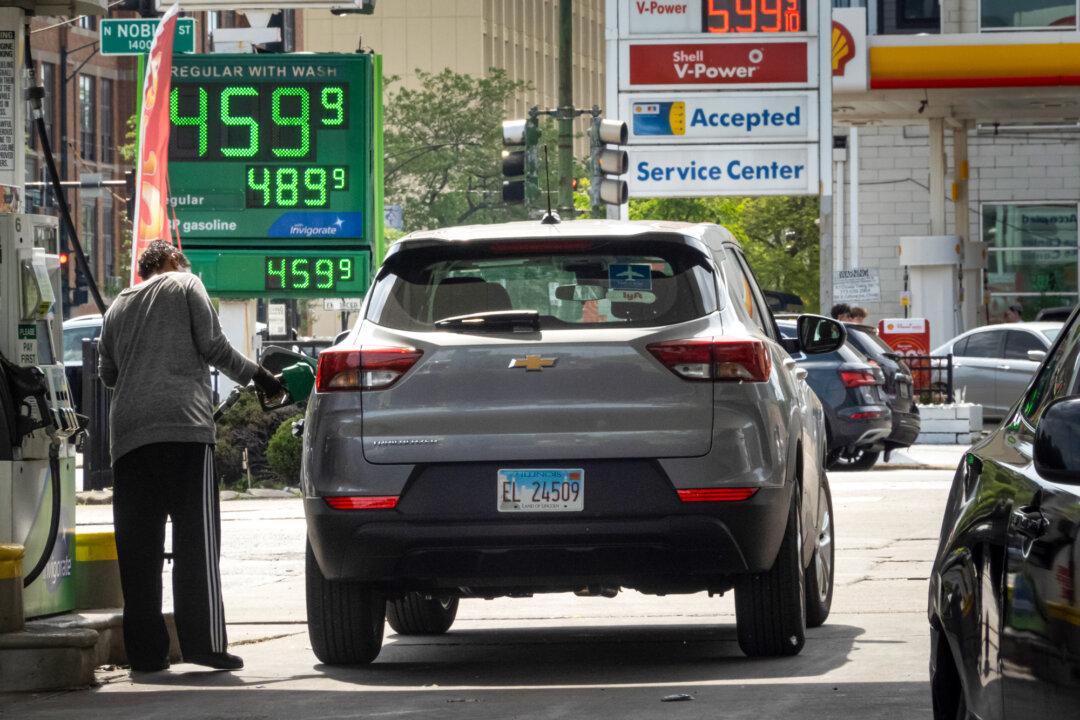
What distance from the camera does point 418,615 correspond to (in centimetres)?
998

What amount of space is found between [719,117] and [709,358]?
911 inches

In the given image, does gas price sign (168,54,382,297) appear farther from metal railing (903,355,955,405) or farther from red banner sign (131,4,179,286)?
metal railing (903,355,955,405)

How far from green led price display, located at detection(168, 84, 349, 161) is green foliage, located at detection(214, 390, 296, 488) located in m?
2.40

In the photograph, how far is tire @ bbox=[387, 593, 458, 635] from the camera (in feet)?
32.6

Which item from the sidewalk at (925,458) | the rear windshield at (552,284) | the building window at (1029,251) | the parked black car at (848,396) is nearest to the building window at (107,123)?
the building window at (1029,251)

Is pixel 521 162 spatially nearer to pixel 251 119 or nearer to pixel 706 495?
pixel 251 119

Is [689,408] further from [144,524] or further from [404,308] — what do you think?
[144,524]

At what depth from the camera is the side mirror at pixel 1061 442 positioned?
12.4 ft

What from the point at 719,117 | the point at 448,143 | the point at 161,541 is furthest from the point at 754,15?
the point at 448,143

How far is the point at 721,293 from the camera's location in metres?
8.13

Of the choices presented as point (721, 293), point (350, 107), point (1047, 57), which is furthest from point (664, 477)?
point (1047, 57)

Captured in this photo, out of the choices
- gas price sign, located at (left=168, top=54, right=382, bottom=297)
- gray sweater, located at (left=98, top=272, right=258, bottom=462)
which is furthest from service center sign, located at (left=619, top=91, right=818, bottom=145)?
gray sweater, located at (left=98, top=272, right=258, bottom=462)

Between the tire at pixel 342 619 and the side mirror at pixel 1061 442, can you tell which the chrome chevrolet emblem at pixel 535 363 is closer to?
the tire at pixel 342 619

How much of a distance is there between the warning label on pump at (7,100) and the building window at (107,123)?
6514cm
